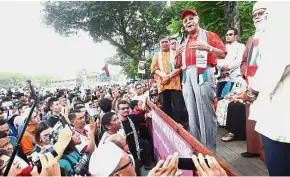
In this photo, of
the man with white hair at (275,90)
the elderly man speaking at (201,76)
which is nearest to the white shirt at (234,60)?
the elderly man speaking at (201,76)

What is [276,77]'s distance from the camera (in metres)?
1.43

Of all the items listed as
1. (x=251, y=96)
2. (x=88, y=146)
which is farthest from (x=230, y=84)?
(x=251, y=96)

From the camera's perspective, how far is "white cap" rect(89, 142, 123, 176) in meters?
2.27

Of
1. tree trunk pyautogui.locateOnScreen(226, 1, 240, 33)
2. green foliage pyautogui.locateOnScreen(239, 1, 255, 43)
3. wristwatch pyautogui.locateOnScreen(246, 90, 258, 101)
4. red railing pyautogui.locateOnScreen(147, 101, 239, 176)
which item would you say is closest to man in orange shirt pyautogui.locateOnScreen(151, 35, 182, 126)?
red railing pyautogui.locateOnScreen(147, 101, 239, 176)

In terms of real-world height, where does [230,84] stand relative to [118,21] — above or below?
below

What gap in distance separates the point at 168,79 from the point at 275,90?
9.41 feet

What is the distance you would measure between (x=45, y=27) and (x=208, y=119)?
25717 mm

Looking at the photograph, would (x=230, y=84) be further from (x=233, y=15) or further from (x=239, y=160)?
(x=233, y=15)

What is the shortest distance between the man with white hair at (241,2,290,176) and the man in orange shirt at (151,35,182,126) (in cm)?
268

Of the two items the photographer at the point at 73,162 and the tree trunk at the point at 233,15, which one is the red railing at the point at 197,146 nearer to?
A: the photographer at the point at 73,162

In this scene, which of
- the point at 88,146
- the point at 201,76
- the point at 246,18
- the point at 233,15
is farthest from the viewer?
the point at 246,18

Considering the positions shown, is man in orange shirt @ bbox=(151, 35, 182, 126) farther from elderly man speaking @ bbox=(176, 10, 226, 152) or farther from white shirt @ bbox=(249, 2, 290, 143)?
white shirt @ bbox=(249, 2, 290, 143)

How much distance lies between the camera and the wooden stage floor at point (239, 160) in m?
2.92

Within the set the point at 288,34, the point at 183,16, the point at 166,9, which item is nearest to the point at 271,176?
the point at 288,34
